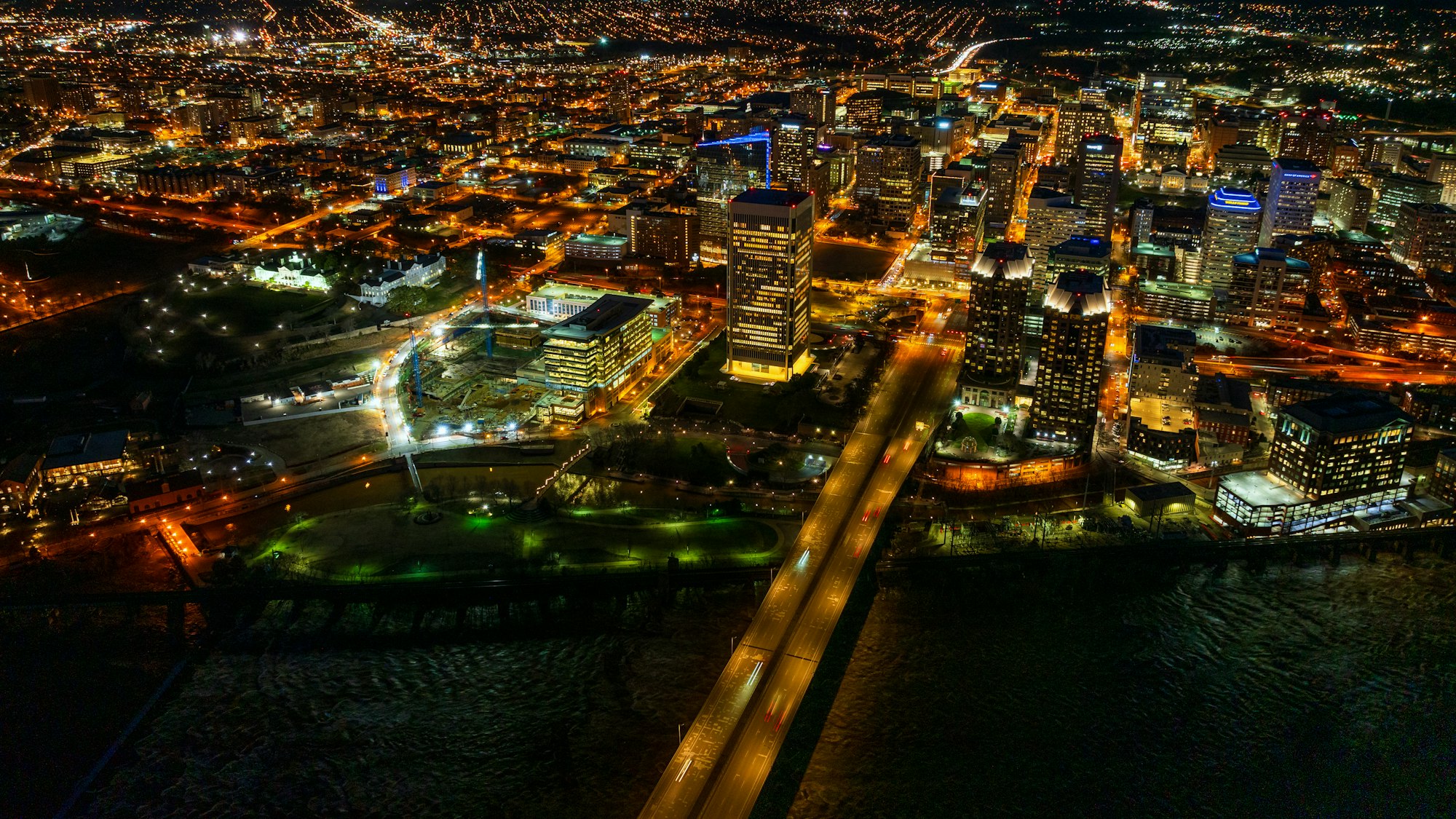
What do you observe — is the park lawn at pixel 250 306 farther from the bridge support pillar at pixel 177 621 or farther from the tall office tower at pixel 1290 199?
the tall office tower at pixel 1290 199

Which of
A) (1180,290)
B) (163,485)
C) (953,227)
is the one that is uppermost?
(953,227)

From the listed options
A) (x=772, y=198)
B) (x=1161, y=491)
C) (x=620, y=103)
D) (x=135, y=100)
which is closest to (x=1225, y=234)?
(x=1161, y=491)

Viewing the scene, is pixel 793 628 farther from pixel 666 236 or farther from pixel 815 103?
pixel 815 103

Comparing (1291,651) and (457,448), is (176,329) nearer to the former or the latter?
(457,448)

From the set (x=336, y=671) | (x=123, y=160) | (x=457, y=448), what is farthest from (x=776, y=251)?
(x=123, y=160)

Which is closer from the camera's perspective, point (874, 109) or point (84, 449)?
point (84, 449)

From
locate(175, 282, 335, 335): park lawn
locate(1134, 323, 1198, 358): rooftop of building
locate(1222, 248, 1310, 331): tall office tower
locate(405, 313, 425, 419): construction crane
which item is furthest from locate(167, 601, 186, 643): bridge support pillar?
locate(1222, 248, 1310, 331): tall office tower

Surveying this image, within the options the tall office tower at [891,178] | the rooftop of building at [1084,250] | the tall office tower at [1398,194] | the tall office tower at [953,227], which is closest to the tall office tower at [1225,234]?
the rooftop of building at [1084,250]
